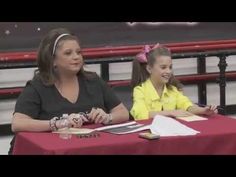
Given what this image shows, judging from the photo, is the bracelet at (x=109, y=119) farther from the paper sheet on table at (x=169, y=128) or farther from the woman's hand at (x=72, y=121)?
the paper sheet on table at (x=169, y=128)

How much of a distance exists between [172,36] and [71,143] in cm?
244

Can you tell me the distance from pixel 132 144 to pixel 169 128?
1.03 ft

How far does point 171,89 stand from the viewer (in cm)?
355

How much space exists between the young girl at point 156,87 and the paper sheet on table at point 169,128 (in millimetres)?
498

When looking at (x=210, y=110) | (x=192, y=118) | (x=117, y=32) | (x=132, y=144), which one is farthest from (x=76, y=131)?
(x=117, y=32)

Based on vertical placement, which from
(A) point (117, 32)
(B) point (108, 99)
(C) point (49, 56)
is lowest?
(B) point (108, 99)

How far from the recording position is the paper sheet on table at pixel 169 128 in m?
2.63

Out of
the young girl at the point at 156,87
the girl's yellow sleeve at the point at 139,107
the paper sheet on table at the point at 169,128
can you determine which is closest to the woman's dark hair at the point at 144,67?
the young girl at the point at 156,87

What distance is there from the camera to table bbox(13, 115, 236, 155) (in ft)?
7.82

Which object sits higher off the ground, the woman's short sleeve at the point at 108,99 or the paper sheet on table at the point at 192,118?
the woman's short sleeve at the point at 108,99

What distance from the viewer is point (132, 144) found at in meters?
2.46

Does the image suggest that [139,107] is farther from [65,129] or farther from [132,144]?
[132,144]

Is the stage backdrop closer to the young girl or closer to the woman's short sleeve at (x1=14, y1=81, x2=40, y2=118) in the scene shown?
the young girl
